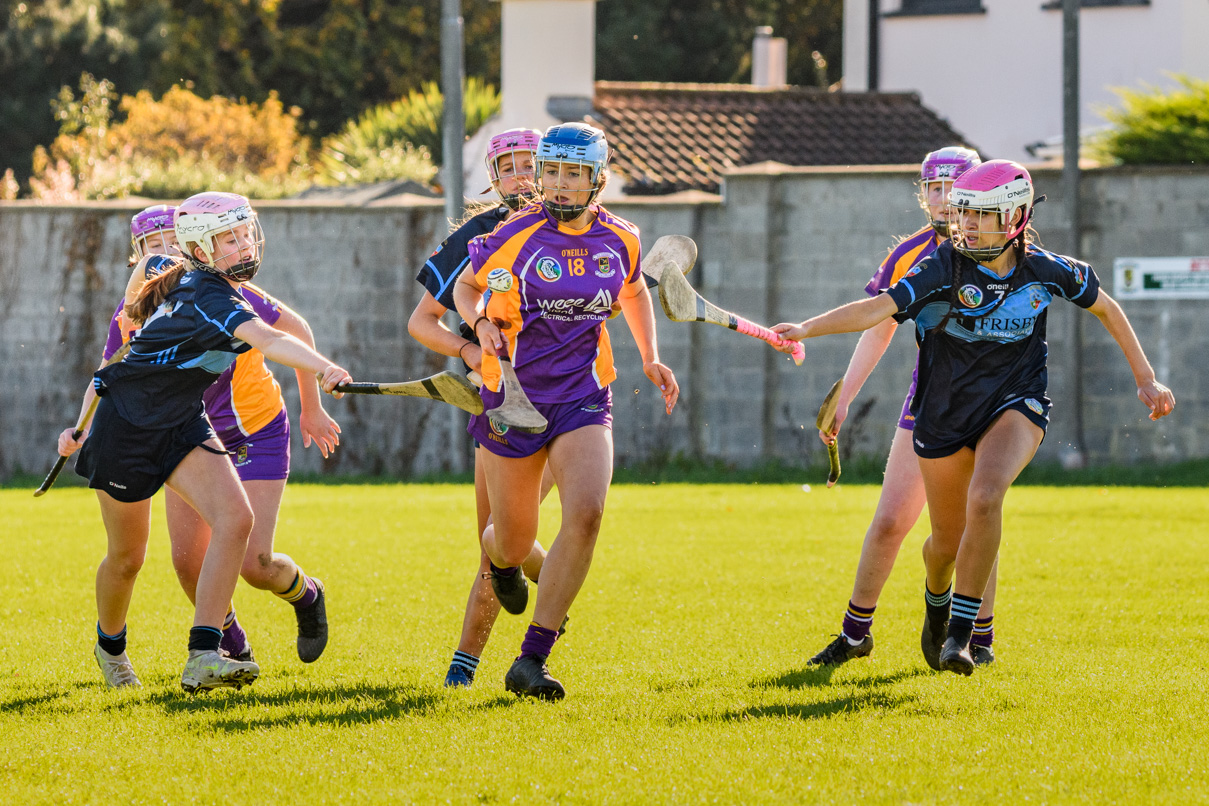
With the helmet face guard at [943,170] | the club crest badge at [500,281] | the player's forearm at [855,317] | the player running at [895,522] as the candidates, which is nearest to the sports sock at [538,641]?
the club crest badge at [500,281]

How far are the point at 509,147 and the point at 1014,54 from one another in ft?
76.5

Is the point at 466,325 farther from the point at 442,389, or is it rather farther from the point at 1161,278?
the point at 1161,278

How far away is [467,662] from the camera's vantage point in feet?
20.8

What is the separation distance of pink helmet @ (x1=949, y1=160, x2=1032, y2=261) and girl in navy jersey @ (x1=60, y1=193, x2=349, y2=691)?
2.66 meters

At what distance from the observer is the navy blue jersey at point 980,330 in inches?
242

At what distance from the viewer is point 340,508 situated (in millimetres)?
13414

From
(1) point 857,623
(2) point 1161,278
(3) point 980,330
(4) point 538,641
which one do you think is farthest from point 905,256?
(2) point 1161,278

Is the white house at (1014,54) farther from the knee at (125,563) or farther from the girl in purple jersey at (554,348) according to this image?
the knee at (125,563)

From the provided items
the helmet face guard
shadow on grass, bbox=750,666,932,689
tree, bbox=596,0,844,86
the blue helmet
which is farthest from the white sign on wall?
tree, bbox=596,0,844,86

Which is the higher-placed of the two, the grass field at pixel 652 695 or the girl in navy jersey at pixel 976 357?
the girl in navy jersey at pixel 976 357

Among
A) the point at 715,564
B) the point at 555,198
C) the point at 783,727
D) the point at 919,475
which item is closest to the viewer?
the point at 783,727

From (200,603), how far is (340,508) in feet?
24.5

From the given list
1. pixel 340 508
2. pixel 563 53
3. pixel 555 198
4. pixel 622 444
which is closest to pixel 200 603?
pixel 555 198

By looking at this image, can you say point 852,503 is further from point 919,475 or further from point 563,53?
point 563,53
